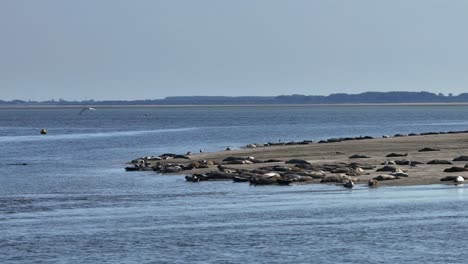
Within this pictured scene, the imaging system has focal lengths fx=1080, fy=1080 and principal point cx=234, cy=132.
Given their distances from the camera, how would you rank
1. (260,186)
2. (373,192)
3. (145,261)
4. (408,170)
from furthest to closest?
(408,170)
(260,186)
(373,192)
(145,261)

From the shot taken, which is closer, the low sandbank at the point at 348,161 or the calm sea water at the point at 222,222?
the calm sea water at the point at 222,222

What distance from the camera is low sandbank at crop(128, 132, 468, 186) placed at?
4219 cm

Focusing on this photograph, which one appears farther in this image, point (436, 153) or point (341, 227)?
point (436, 153)

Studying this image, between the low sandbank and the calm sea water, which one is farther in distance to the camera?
the low sandbank

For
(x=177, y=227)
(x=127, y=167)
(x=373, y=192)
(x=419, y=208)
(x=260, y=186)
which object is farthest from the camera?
(x=127, y=167)

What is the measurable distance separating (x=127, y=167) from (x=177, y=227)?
23.9 meters

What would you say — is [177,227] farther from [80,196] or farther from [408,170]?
[408,170]

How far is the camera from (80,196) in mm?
38406

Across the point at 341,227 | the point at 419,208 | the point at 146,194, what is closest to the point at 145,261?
the point at 341,227

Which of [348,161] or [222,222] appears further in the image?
[348,161]

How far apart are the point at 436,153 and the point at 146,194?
21.0 metres

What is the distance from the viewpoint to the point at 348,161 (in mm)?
50281

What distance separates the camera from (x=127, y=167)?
5262cm

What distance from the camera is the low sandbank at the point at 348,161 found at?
42.2 m
